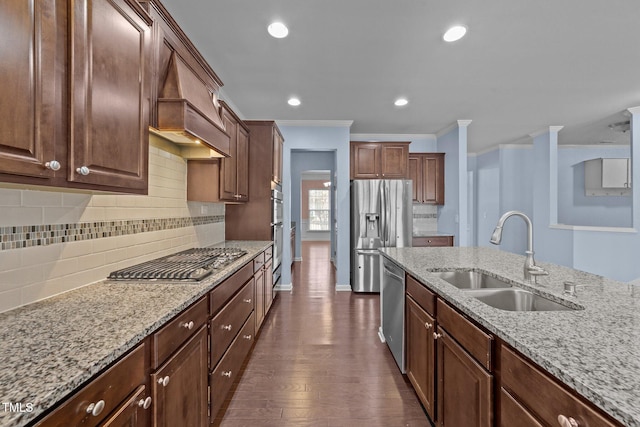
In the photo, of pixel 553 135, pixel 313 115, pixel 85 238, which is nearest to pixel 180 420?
pixel 85 238

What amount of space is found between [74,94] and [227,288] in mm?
1237

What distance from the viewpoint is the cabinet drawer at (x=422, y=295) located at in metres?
1.49

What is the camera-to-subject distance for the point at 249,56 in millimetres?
2648

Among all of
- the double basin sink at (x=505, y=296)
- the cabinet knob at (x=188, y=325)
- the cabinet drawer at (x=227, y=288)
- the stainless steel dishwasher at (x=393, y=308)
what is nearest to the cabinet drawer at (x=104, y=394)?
the cabinet knob at (x=188, y=325)

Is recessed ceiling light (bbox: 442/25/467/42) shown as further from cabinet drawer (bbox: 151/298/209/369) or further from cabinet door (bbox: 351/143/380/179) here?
cabinet drawer (bbox: 151/298/209/369)

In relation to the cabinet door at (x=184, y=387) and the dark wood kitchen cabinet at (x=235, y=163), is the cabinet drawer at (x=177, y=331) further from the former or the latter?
the dark wood kitchen cabinet at (x=235, y=163)

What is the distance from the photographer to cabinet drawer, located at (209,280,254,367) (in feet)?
5.11

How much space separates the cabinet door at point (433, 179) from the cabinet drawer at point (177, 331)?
4.59 metres

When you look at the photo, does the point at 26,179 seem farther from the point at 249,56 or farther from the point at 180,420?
the point at 249,56

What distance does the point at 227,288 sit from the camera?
1.76 meters

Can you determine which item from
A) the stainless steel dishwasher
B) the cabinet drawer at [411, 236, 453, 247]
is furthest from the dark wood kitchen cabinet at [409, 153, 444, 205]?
the stainless steel dishwasher

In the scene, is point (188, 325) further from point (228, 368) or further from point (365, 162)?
point (365, 162)

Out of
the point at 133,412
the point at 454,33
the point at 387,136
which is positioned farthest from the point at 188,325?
the point at 387,136

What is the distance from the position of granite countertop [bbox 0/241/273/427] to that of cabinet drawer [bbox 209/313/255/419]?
0.56m
